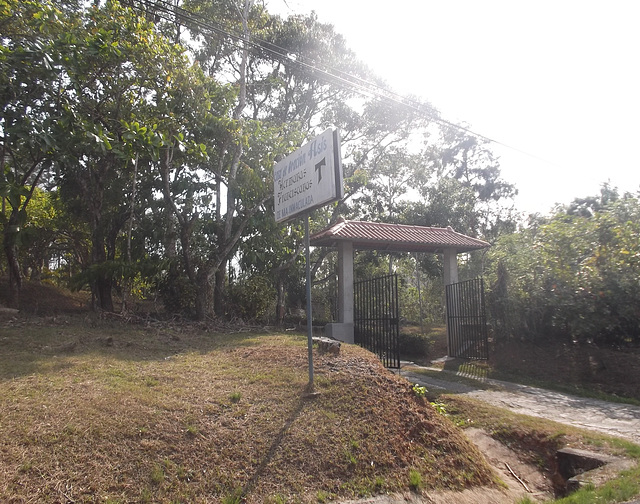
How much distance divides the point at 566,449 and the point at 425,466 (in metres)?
2.25

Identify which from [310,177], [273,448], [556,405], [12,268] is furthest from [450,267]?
[12,268]

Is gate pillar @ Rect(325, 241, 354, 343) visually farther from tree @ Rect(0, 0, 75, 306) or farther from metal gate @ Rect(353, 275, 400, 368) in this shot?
tree @ Rect(0, 0, 75, 306)

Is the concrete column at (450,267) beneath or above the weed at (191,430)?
above

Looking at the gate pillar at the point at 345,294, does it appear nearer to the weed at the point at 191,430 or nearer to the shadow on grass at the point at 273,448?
the shadow on grass at the point at 273,448

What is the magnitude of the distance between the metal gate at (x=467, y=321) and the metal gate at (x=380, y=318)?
10.1 feet

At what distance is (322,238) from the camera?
12641 mm

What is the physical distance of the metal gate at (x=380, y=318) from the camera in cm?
1067

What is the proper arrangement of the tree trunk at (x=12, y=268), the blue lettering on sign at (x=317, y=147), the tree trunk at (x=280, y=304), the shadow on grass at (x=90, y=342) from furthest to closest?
the tree trunk at (x=280, y=304), the tree trunk at (x=12, y=268), the shadow on grass at (x=90, y=342), the blue lettering on sign at (x=317, y=147)

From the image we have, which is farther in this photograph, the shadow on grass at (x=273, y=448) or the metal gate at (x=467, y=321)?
the metal gate at (x=467, y=321)

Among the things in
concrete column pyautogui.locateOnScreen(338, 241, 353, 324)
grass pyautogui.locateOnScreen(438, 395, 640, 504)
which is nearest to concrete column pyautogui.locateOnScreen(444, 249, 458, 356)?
concrete column pyautogui.locateOnScreen(338, 241, 353, 324)

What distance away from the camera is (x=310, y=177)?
18.7ft

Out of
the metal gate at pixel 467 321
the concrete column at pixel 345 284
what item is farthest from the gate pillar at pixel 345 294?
the metal gate at pixel 467 321

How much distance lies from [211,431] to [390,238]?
9399mm

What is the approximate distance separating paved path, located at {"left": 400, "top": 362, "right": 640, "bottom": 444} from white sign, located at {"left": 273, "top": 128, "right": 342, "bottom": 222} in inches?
206
